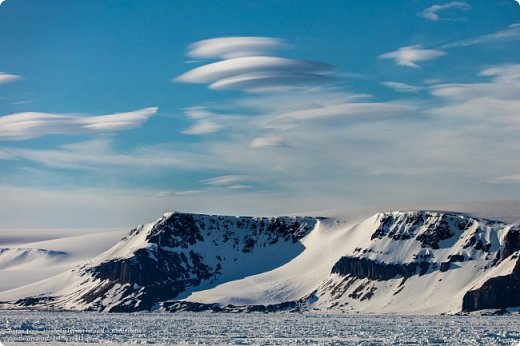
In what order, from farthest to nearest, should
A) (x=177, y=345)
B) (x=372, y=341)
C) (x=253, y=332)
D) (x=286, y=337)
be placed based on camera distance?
(x=253, y=332), (x=286, y=337), (x=372, y=341), (x=177, y=345)

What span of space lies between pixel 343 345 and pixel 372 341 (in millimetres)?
8899

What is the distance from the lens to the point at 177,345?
117 m

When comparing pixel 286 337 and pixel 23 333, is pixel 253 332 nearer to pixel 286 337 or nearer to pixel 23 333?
pixel 286 337

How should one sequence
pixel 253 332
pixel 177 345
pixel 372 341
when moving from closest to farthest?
pixel 177 345, pixel 372 341, pixel 253 332

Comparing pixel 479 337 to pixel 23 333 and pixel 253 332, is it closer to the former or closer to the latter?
pixel 253 332

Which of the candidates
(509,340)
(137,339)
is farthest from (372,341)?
(137,339)

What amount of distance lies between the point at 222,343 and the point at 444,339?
2915 centimetres

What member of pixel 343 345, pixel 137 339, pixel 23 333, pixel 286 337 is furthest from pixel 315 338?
pixel 23 333

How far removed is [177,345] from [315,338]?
72.2 feet

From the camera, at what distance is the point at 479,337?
132 meters

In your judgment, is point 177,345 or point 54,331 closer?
point 177,345

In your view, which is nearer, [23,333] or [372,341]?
[372,341]

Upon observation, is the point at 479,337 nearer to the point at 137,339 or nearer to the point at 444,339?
the point at 444,339

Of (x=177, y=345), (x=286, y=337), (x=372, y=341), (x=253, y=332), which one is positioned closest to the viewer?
(x=177, y=345)
